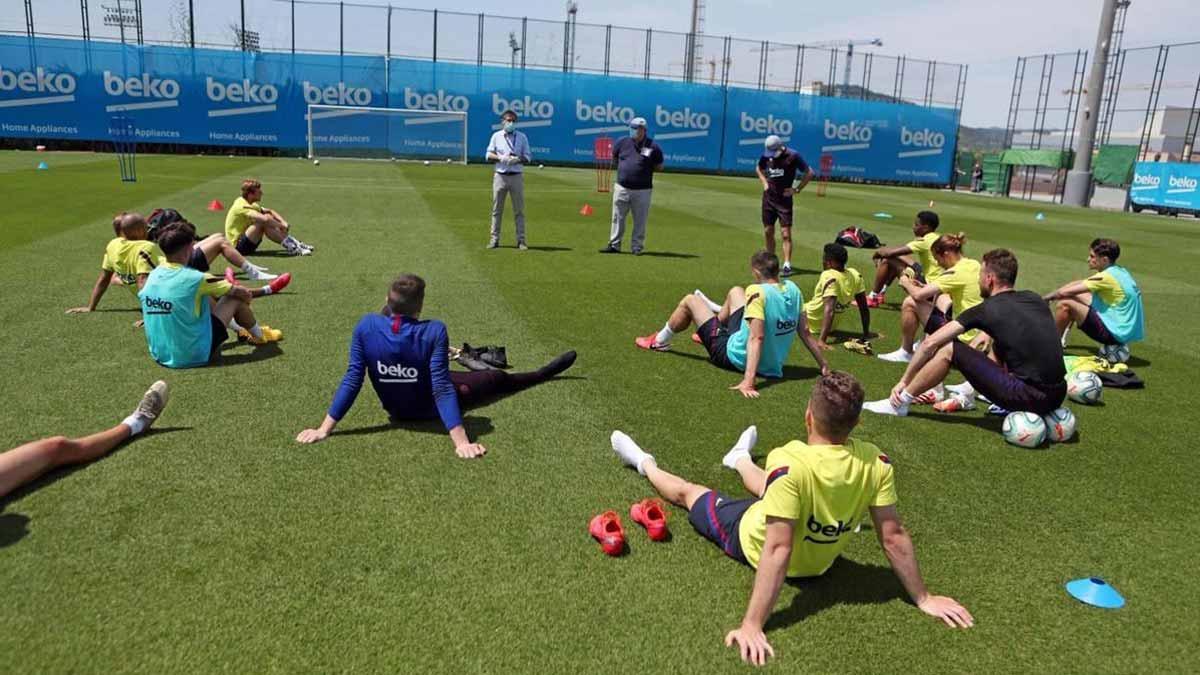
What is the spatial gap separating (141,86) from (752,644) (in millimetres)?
43398

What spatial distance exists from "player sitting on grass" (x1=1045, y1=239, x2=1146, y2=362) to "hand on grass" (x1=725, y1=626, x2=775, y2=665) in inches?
251

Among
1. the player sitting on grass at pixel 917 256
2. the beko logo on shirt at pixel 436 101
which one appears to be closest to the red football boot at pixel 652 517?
the player sitting on grass at pixel 917 256

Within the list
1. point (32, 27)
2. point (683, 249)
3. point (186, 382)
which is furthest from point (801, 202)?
point (32, 27)

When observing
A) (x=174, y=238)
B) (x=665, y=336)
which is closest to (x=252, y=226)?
(x=174, y=238)

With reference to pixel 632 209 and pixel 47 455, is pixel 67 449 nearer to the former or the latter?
pixel 47 455

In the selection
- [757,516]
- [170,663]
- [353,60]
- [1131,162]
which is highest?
[353,60]

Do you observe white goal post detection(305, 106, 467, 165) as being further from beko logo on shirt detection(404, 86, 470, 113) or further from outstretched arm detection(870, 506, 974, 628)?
outstretched arm detection(870, 506, 974, 628)

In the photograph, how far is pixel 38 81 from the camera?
121 ft

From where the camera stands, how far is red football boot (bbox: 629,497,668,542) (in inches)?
164

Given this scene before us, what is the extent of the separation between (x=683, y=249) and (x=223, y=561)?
12.3 m

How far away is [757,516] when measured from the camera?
151 inches

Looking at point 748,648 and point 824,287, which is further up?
point 824,287

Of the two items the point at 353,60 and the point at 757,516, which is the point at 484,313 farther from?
the point at 353,60

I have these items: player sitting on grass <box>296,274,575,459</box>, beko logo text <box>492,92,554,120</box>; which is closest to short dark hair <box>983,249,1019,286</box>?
player sitting on grass <box>296,274,575,459</box>
